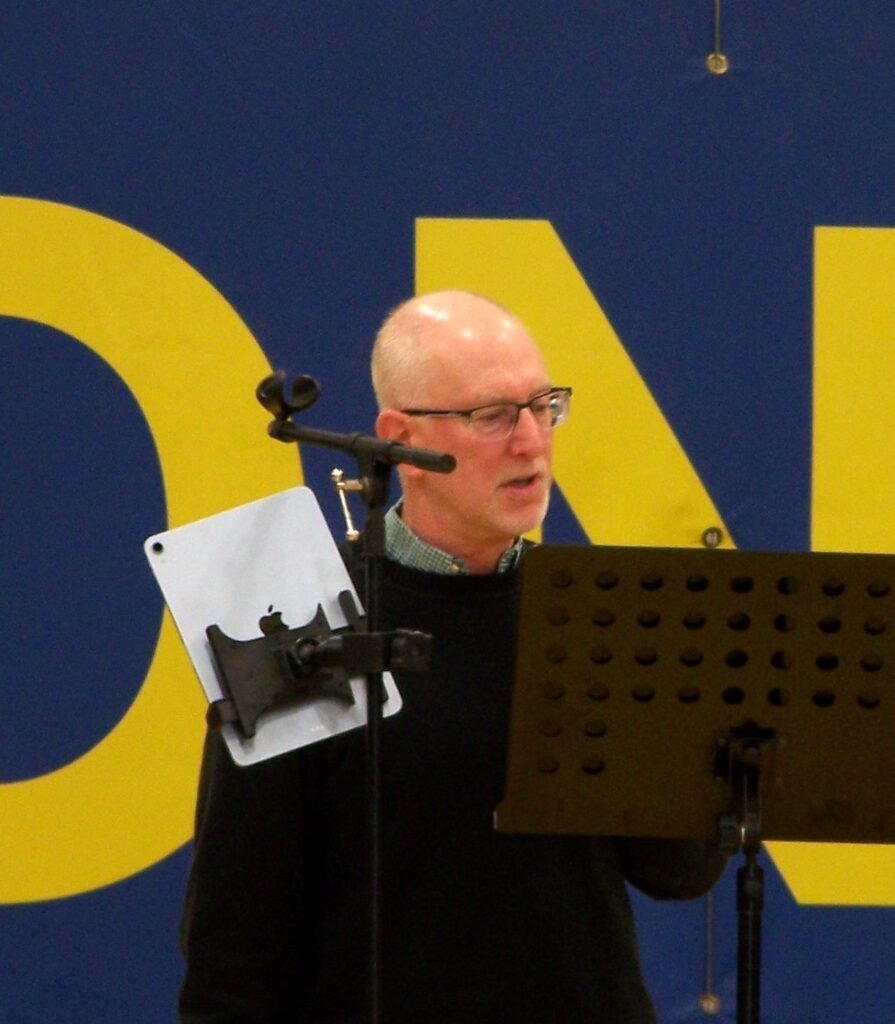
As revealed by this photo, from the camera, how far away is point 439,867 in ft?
5.98

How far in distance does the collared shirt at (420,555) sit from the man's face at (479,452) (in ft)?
0.04

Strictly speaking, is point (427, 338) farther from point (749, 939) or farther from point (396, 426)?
point (749, 939)

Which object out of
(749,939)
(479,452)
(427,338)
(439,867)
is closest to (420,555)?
(479,452)

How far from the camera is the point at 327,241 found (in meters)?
2.67

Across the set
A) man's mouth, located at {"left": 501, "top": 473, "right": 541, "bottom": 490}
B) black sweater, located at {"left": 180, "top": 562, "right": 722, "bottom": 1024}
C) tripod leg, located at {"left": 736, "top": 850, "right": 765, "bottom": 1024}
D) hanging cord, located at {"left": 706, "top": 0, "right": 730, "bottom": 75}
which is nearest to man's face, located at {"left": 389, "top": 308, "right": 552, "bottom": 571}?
man's mouth, located at {"left": 501, "top": 473, "right": 541, "bottom": 490}

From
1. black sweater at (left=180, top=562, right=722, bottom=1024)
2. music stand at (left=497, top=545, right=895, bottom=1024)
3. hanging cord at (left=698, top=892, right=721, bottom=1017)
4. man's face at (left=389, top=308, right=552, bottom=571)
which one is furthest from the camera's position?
hanging cord at (left=698, top=892, right=721, bottom=1017)

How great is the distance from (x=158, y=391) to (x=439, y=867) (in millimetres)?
1110

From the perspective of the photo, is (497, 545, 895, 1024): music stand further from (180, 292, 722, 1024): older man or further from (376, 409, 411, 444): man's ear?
(376, 409, 411, 444): man's ear

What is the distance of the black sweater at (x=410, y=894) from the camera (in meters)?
1.77

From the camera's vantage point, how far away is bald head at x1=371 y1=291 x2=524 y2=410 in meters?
2.02

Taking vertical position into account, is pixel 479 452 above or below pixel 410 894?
above

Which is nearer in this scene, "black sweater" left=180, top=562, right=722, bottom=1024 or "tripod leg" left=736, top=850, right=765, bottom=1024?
"tripod leg" left=736, top=850, right=765, bottom=1024

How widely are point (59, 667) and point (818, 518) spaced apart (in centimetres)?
120

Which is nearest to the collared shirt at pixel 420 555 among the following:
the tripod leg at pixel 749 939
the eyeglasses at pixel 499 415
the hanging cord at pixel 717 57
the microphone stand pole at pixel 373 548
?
the eyeglasses at pixel 499 415
